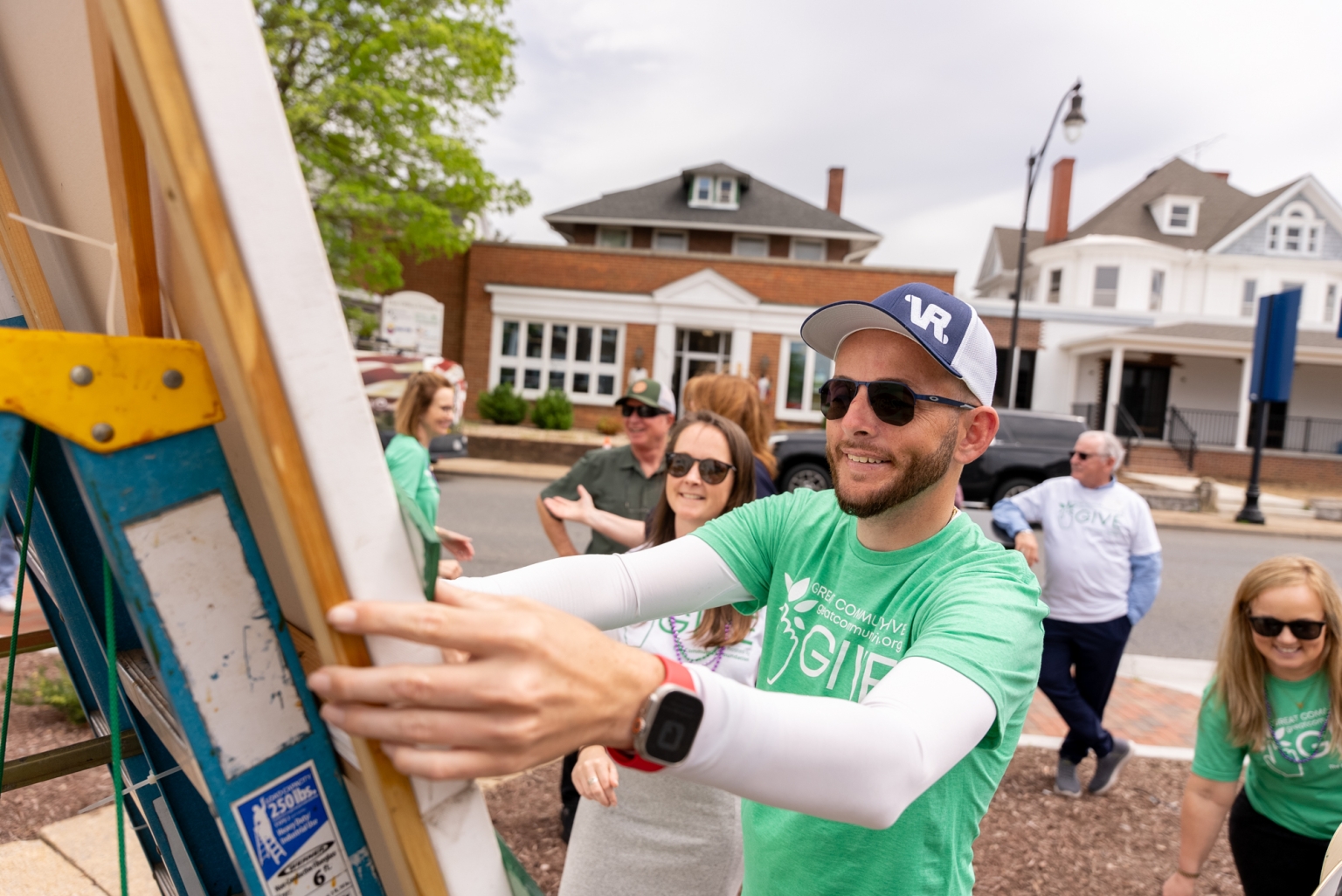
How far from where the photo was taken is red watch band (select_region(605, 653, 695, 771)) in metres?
0.84

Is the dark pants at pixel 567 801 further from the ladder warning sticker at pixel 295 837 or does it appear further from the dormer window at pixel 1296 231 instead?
the dormer window at pixel 1296 231

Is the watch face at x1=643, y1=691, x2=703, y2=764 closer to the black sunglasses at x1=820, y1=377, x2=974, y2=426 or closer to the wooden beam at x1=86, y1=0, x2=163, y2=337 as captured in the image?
the wooden beam at x1=86, y1=0, x2=163, y2=337

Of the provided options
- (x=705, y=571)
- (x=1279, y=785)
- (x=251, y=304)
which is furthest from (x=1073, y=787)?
(x=251, y=304)

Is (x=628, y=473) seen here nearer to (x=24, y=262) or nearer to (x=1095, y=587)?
(x=1095, y=587)

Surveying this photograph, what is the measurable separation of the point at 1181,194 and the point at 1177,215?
1.31 metres

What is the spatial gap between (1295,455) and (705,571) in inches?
1090

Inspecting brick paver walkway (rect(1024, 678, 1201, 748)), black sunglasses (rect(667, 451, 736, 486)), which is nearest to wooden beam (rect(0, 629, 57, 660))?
black sunglasses (rect(667, 451, 736, 486))

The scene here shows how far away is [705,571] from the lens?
1721 mm

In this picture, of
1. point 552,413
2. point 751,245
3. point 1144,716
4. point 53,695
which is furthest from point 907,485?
point 751,245

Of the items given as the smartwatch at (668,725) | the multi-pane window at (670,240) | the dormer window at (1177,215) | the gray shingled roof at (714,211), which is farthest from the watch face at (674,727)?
the dormer window at (1177,215)

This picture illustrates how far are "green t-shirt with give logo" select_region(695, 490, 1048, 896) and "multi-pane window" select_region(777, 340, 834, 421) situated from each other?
21.0 metres

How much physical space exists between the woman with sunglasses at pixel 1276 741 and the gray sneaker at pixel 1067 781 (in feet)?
5.18

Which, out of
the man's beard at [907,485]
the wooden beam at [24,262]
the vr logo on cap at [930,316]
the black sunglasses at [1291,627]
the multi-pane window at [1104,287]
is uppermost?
the multi-pane window at [1104,287]

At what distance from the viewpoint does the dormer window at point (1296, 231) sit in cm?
3262
